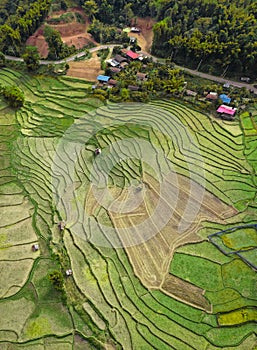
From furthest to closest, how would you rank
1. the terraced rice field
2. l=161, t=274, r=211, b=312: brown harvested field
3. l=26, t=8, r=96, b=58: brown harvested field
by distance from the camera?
l=26, t=8, r=96, b=58: brown harvested field → l=161, t=274, r=211, b=312: brown harvested field → the terraced rice field

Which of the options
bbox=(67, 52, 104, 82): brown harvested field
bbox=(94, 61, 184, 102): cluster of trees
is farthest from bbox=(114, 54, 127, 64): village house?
bbox=(67, 52, 104, 82): brown harvested field

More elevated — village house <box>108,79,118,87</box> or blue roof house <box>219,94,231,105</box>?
blue roof house <box>219,94,231,105</box>

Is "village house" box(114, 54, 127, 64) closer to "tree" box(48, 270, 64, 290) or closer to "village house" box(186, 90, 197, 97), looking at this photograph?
"village house" box(186, 90, 197, 97)

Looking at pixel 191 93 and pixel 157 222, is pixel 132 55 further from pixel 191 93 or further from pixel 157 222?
pixel 157 222

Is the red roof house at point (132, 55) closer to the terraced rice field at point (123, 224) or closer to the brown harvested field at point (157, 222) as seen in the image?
the terraced rice field at point (123, 224)

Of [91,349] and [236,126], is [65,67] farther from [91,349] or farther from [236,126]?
[91,349]

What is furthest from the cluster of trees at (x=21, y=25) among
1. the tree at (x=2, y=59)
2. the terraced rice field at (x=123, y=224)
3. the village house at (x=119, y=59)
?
the village house at (x=119, y=59)

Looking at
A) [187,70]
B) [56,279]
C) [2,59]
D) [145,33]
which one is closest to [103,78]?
[187,70]
